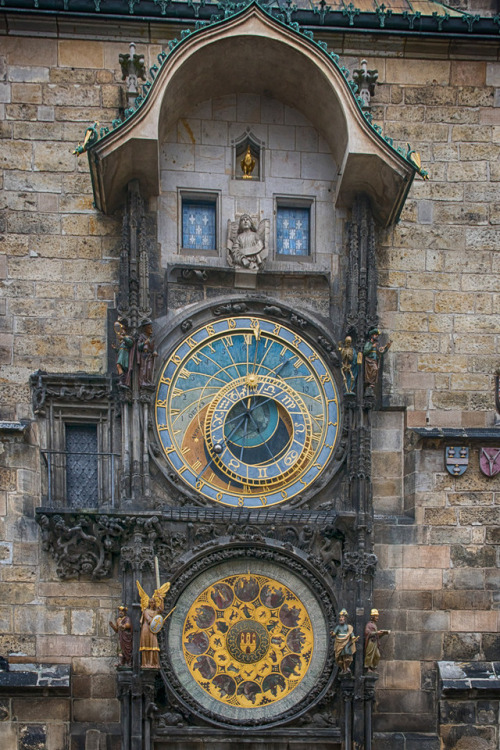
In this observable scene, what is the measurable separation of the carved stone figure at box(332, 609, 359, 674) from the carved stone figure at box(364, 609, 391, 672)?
0.12m

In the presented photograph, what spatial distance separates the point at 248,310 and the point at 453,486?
245 centimetres

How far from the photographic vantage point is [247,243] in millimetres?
13344

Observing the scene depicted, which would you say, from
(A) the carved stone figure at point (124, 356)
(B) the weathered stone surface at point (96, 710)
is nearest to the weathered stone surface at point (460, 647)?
(B) the weathered stone surface at point (96, 710)

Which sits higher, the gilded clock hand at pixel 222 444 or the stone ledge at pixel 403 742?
the gilded clock hand at pixel 222 444

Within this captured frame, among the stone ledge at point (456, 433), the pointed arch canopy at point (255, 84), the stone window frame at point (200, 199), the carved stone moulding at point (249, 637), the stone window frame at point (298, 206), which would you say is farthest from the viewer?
the stone window frame at point (298, 206)

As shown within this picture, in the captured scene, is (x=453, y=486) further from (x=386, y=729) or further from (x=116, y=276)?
(x=116, y=276)

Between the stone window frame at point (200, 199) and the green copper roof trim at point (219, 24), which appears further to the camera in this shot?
the stone window frame at point (200, 199)

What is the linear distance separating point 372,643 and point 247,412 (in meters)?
2.32

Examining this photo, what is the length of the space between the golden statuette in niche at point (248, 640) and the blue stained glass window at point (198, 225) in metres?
3.11

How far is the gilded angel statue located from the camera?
12125 mm

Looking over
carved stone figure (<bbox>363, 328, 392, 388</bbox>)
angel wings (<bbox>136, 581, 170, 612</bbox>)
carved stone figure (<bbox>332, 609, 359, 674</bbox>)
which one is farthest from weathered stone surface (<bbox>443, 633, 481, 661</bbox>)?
angel wings (<bbox>136, 581, 170, 612</bbox>)

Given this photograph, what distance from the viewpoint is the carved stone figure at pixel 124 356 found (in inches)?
502

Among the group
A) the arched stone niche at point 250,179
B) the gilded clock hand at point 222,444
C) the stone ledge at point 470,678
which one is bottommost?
the stone ledge at point 470,678

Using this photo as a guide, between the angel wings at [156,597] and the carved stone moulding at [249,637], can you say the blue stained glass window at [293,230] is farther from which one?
the angel wings at [156,597]
